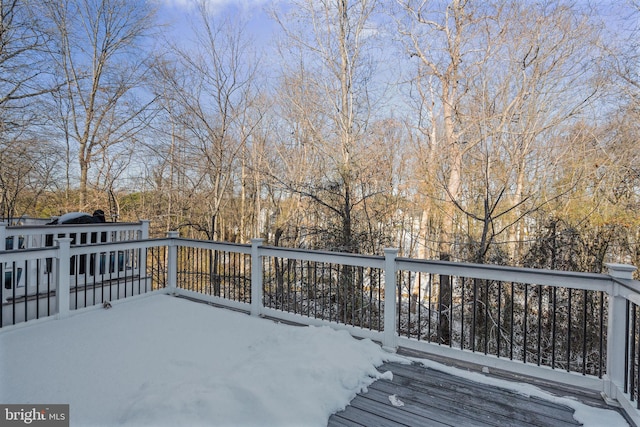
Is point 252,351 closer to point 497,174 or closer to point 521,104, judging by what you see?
point 497,174

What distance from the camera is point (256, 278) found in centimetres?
408

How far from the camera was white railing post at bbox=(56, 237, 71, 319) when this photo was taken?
3.67 metres

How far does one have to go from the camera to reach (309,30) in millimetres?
6574

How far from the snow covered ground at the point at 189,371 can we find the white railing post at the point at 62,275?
0.17m

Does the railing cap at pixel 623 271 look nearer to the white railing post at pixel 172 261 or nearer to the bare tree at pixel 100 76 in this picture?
the white railing post at pixel 172 261

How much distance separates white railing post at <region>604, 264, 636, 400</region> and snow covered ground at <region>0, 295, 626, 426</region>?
0.79 ft

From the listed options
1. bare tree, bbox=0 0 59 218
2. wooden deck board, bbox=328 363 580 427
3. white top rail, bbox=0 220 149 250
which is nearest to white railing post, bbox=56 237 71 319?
white top rail, bbox=0 220 149 250

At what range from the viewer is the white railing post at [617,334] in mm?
2189

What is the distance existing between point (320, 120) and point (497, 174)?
3.66 metres

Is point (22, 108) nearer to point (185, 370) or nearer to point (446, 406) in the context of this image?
point (185, 370)

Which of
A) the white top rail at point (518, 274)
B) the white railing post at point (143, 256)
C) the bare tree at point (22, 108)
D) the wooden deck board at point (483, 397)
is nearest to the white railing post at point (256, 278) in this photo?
the white top rail at point (518, 274)

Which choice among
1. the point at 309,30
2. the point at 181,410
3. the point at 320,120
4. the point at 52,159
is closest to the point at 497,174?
the point at 320,120

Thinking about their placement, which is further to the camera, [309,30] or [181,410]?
[309,30]

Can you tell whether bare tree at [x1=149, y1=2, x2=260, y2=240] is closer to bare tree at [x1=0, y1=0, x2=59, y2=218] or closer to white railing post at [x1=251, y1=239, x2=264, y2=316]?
bare tree at [x1=0, y1=0, x2=59, y2=218]
